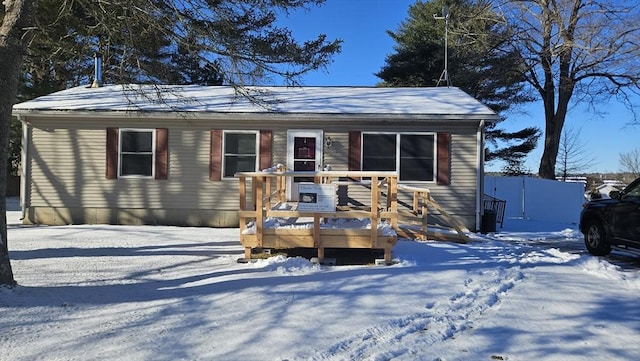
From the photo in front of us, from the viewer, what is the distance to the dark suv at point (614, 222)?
327 inches

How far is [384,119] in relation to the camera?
12188 millimetres

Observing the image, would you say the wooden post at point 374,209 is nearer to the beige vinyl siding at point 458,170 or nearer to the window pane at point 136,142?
the beige vinyl siding at point 458,170

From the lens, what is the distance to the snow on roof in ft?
40.1

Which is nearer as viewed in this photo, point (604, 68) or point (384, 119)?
point (384, 119)

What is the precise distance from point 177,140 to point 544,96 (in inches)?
766

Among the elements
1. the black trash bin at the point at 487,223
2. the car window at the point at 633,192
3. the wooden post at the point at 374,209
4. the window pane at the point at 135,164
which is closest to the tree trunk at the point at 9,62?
the wooden post at the point at 374,209

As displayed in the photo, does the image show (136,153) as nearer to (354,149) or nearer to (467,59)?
(354,149)

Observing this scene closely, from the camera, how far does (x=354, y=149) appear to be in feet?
40.9

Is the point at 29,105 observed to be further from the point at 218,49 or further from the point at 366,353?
the point at 366,353

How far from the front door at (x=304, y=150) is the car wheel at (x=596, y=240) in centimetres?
623

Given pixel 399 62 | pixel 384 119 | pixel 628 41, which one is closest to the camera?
pixel 384 119

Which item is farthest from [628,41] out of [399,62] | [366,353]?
[366,353]

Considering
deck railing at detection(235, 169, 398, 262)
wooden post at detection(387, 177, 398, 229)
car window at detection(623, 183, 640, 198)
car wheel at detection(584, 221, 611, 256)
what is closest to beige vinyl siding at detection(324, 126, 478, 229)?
car wheel at detection(584, 221, 611, 256)

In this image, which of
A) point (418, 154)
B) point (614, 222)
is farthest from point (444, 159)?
point (614, 222)
